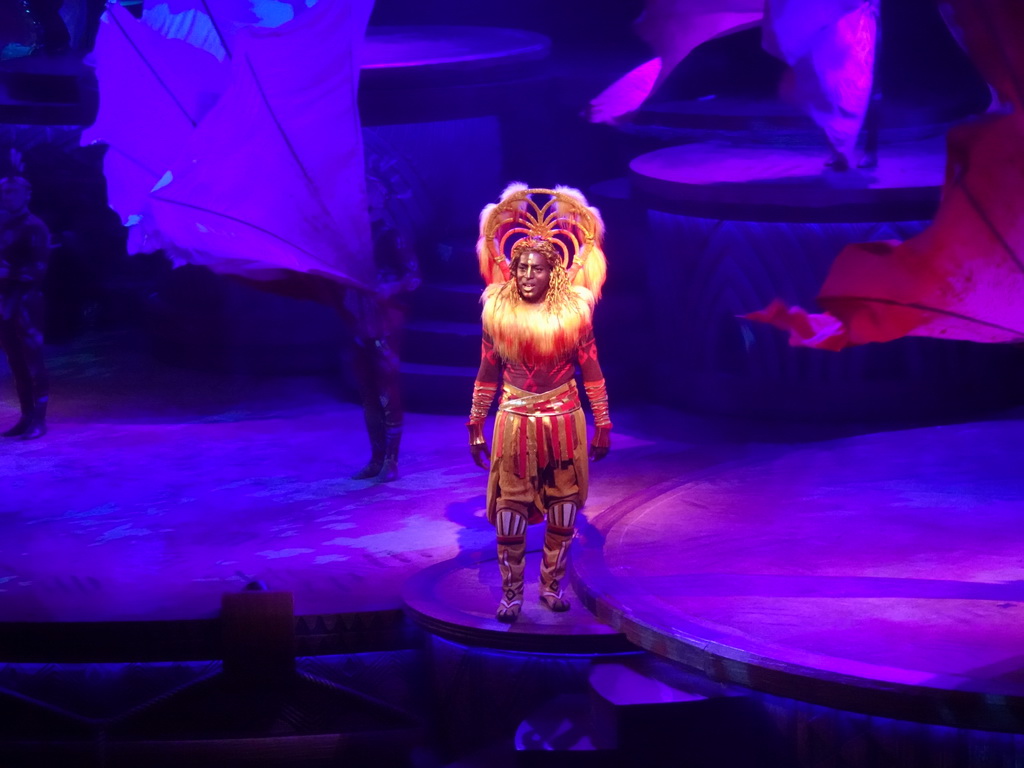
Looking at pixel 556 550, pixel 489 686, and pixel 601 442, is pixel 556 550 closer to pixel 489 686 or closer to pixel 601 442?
pixel 601 442

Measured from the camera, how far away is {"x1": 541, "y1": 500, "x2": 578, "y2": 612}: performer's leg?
4.95 metres

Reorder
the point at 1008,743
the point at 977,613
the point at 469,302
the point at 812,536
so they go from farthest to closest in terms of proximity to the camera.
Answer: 1. the point at 469,302
2. the point at 812,536
3. the point at 977,613
4. the point at 1008,743

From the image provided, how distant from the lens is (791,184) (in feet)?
23.9

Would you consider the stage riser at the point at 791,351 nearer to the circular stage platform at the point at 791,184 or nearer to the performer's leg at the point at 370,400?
the circular stage platform at the point at 791,184

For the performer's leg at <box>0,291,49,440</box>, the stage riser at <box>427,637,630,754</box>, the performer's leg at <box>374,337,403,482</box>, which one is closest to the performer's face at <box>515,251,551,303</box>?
the stage riser at <box>427,637,630,754</box>

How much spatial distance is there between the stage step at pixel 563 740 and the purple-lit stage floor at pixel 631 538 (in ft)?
0.84

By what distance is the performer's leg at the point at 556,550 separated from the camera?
495 cm

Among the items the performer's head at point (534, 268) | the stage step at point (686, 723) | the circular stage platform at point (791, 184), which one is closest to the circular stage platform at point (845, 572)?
the stage step at point (686, 723)

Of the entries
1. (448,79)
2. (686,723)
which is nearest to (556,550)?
(686,723)

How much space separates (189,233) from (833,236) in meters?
2.95

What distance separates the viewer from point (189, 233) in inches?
250

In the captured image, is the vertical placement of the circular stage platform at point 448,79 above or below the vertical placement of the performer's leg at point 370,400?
above

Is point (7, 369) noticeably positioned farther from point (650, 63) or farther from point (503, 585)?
point (503, 585)

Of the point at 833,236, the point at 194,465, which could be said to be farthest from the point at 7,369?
the point at 833,236
